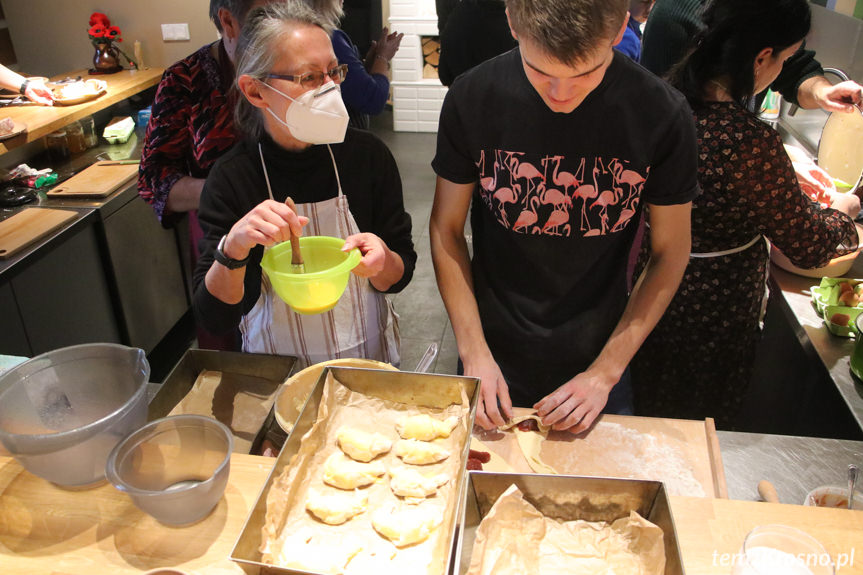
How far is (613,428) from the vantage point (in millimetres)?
1367

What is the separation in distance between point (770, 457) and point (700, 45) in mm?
1075

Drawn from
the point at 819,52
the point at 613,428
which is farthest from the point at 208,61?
the point at 819,52

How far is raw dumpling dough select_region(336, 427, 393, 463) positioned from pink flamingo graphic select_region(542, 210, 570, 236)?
0.66 metres

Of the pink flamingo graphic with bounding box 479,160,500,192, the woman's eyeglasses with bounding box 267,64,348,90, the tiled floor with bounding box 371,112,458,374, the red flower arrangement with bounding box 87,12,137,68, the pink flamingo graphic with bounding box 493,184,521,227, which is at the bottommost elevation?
the tiled floor with bounding box 371,112,458,374

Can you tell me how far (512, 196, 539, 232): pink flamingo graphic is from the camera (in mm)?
1450

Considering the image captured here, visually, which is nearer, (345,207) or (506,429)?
(506,429)

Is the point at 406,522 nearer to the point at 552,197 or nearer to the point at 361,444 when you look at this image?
the point at 361,444

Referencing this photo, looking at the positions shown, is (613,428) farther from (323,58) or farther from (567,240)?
(323,58)

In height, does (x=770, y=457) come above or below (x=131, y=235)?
above

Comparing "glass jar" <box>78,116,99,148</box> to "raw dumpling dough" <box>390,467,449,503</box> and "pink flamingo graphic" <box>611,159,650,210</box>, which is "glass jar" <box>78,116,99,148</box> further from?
"raw dumpling dough" <box>390,467,449,503</box>

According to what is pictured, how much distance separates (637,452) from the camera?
131cm

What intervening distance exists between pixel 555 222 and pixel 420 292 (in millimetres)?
3038

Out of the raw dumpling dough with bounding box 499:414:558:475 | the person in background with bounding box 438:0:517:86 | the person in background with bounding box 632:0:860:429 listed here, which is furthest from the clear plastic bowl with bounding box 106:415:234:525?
the person in background with bounding box 438:0:517:86

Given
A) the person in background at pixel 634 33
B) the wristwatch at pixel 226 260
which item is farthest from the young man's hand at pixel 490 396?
the person in background at pixel 634 33
